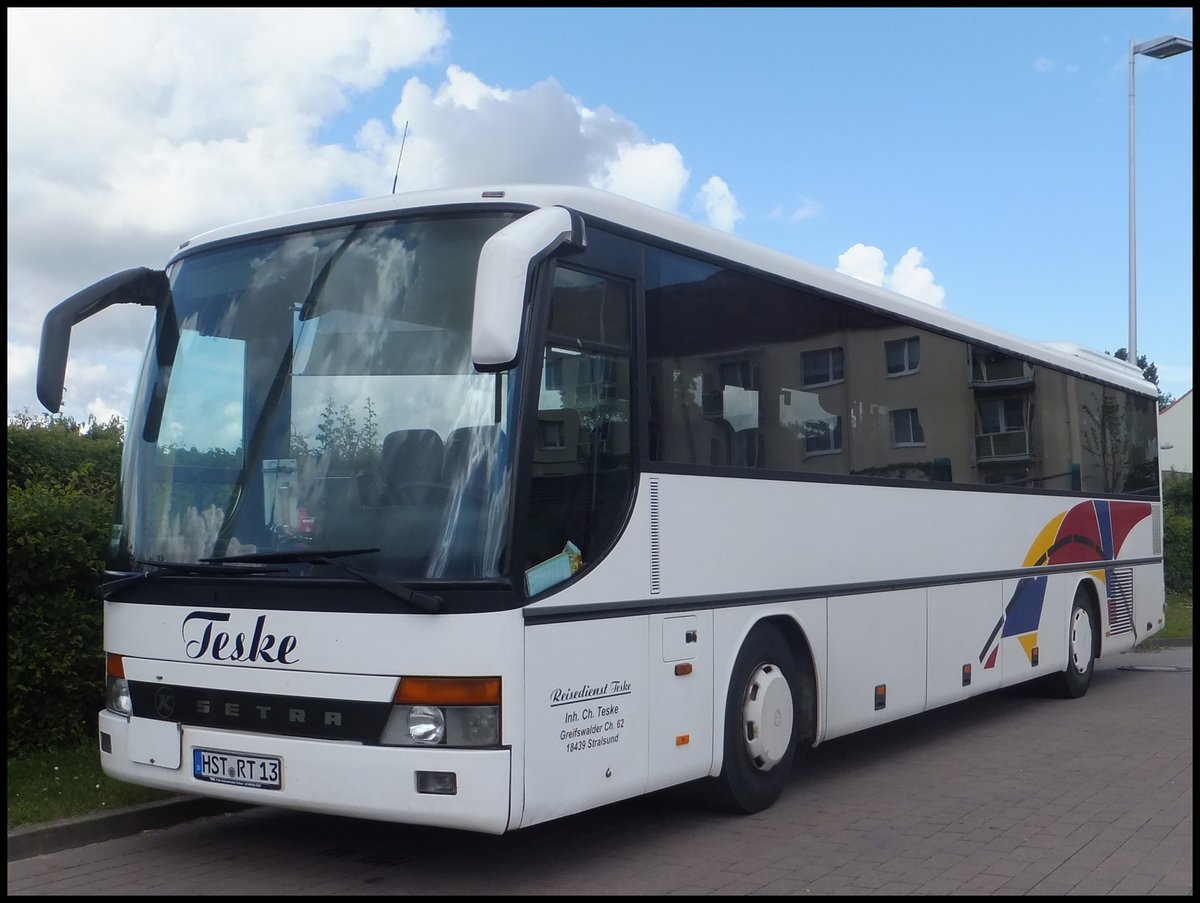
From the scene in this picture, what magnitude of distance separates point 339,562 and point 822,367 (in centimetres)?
408

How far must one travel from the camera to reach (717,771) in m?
7.36

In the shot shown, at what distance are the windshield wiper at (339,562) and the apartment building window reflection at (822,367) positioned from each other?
373cm

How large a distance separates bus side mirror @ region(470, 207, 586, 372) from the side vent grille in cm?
160

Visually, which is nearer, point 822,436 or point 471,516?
point 471,516

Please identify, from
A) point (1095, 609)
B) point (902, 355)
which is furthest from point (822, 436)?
point (1095, 609)

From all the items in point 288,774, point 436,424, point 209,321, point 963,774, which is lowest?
point 963,774

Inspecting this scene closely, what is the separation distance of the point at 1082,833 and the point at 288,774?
171 inches

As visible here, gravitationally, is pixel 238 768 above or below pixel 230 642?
below

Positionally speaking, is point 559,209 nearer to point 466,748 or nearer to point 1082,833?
point 466,748

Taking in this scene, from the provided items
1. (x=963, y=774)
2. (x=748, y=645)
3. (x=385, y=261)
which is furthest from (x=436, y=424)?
(x=963, y=774)

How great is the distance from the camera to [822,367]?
886cm

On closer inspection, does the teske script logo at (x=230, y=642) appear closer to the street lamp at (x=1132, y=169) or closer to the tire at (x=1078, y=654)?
the tire at (x=1078, y=654)

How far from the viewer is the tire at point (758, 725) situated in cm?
757

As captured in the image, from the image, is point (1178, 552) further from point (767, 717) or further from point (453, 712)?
point (453, 712)
